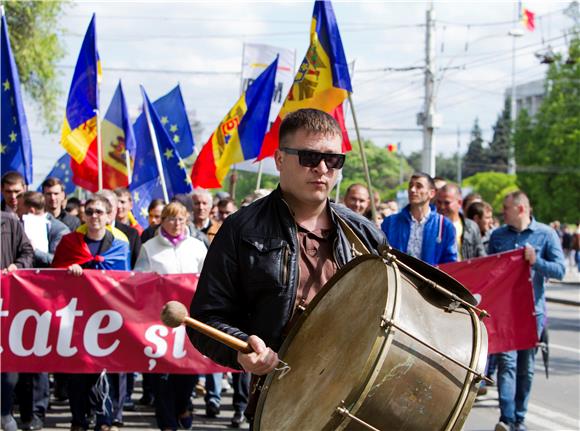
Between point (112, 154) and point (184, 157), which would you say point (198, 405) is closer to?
point (112, 154)

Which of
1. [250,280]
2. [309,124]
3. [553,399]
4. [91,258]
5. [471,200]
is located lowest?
[553,399]

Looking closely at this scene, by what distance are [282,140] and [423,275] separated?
0.74 m

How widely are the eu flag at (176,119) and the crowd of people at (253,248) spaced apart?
4377mm

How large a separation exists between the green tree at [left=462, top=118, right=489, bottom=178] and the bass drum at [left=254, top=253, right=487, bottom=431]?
13013 centimetres

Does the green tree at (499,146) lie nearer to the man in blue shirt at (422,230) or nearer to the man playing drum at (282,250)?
the man in blue shirt at (422,230)

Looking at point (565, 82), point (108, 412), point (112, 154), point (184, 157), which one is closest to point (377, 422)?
point (108, 412)

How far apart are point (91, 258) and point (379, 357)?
5.94 m

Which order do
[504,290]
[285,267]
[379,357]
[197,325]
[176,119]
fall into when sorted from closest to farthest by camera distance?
1. [379,357]
2. [197,325]
3. [285,267]
4. [504,290]
5. [176,119]

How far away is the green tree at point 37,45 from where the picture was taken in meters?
27.6

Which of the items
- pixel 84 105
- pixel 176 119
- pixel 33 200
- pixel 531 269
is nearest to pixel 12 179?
pixel 33 200

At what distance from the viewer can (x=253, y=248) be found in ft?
12.0

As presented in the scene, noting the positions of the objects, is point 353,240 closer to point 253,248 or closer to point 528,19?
point 253,248

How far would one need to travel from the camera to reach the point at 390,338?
3107mm

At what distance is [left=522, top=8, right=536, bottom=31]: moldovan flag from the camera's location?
124ft
